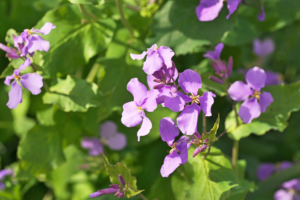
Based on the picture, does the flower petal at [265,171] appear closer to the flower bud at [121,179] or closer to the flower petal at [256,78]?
the flower petal at [256,78]

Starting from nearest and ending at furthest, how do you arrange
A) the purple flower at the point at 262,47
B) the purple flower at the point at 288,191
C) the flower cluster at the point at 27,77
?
the flower cluster at the point at 27,77 → the purple flower at the point at 288,191 → the purple flower at the point at 262,47

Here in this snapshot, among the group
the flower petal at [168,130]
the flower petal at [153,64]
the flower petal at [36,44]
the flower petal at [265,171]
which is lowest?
the flower petal at [265,171]

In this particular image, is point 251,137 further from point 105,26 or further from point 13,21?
point 13,21

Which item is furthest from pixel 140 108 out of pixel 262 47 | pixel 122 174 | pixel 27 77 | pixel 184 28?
pixel 262 47

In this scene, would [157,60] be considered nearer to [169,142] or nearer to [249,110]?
[169,142]

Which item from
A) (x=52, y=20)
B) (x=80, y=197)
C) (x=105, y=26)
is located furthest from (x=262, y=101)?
(x=80, y=197)

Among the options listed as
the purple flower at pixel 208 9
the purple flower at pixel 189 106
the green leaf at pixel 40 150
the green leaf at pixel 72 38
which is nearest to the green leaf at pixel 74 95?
the green leaf at pixel 72 38

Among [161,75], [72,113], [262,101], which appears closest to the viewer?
[161,75]
